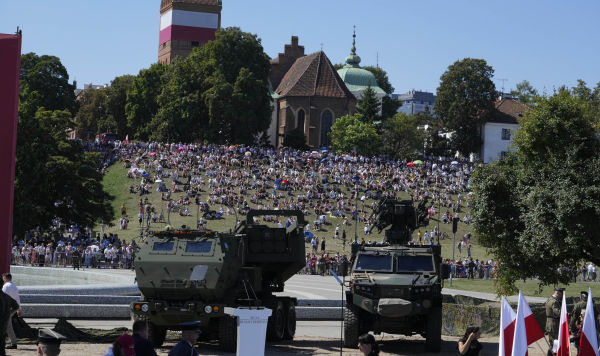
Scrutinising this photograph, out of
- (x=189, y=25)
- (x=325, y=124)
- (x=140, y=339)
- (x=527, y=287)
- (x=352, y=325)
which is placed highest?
(x=189, y=25)

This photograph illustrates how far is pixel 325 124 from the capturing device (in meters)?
112

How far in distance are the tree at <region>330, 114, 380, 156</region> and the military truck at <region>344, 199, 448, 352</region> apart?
250 feet

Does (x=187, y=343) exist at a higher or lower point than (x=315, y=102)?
lower

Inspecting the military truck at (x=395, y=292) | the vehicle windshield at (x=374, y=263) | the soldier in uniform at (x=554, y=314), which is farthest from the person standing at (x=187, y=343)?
the vehicle windshield at (x=374, y=263)

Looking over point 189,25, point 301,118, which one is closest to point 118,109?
point 189,25

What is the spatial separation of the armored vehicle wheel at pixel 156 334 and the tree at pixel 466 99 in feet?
283

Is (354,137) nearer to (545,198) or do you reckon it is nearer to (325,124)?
(325,124)

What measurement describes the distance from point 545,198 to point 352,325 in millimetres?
8969

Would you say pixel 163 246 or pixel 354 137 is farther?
pixel 354 137

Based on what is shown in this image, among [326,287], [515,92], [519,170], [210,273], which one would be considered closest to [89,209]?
[326,287]

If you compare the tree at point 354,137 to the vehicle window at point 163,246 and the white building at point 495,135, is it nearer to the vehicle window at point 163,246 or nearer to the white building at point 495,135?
the white building at point 495,135

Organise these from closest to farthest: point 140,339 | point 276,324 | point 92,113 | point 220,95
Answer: point 140,339
point 276,324
point 220,95
point 92,113

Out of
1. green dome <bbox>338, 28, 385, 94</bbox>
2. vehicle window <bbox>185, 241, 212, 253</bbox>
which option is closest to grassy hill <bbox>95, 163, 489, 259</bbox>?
vehicle window <bbox>185, 241, 212, 253</bbox>

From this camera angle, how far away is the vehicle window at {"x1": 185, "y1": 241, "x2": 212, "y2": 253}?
19.8 meters
